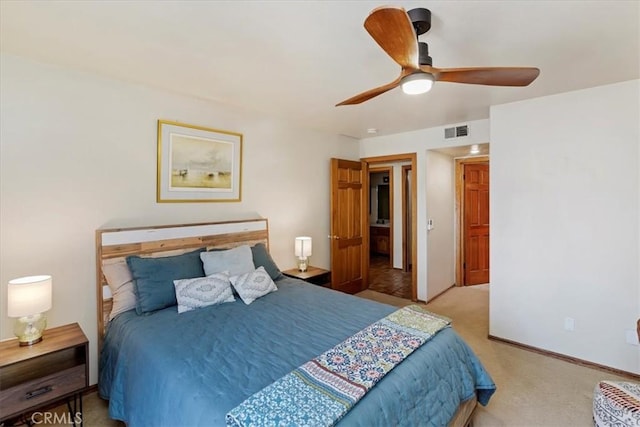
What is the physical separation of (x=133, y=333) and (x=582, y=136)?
3924mm

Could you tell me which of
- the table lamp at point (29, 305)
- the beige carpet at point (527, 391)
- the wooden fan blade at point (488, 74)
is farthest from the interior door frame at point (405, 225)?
the table lamp at point (29, 305)

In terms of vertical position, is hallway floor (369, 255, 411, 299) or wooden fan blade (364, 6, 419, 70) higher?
Result: wooden fan blade (364, 6, 419, 70)

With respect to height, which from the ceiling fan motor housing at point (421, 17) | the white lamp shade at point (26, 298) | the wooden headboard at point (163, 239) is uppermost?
the ceiling fan motor housing at point (421, 17)

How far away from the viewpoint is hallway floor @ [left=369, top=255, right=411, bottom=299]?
4824mm

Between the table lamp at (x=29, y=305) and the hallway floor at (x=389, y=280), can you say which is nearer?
the table lamp at (x=29, y=305)

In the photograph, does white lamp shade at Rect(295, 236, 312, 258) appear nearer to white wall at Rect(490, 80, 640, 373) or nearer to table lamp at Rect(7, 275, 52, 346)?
white wall at Rect(490, 80, 640, 373)

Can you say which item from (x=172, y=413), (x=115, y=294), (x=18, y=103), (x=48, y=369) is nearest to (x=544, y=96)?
(x=172, y=413)

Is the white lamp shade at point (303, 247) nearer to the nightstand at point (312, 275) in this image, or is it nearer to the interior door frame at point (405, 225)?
the nightstand at point (312, 275)

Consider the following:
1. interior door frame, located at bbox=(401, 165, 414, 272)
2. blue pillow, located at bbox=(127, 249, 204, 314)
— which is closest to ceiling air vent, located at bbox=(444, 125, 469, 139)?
interior door frame, located at bbox=(401, 165, 414, 272)

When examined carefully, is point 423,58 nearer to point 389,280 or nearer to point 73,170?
point 73,170

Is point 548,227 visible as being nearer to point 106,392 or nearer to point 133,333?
point 133,333

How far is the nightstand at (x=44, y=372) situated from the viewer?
65.0 inches

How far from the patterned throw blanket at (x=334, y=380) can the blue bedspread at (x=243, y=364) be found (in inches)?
1.9
